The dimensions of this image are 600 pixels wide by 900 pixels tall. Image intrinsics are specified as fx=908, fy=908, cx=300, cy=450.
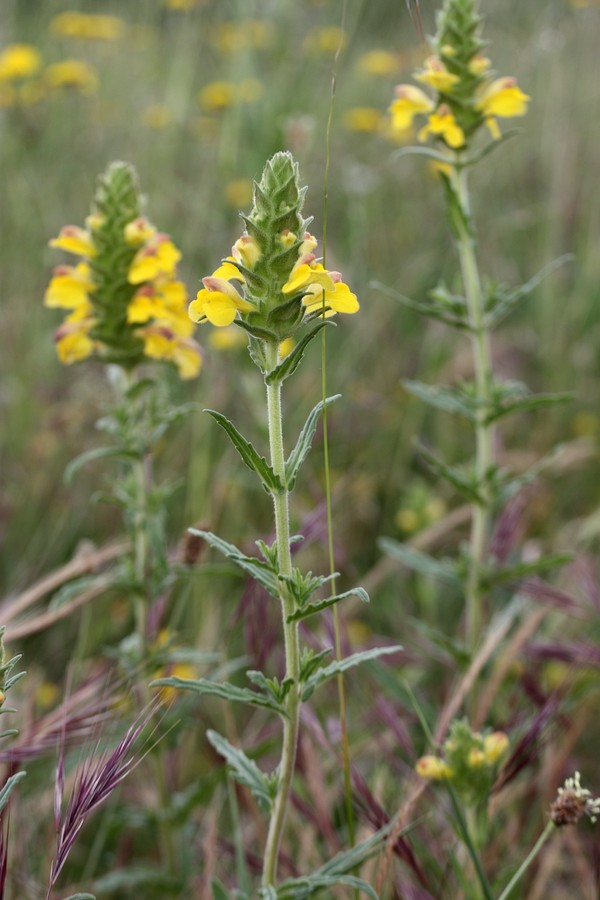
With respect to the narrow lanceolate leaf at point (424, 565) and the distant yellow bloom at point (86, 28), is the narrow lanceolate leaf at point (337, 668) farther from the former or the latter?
the distant yellow bloom at point (86, 28)

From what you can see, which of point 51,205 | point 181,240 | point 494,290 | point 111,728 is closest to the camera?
point 111,728

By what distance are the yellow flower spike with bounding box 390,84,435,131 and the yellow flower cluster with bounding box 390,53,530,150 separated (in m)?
0.03

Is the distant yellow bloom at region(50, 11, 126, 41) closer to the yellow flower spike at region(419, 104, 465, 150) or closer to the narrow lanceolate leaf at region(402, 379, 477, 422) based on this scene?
the yellow flower spike at region(419, 104, 465, 150)

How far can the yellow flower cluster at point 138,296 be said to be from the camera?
1765 millimetres

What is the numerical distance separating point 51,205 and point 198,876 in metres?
3.29

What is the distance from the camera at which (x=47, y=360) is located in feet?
11.5

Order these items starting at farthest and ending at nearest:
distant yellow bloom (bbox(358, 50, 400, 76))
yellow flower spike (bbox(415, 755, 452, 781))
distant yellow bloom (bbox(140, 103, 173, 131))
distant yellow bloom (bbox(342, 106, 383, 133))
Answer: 1. distant yellow bloom (bbox(358, 50, 400, 76))
2. distant yellow bloom (bbox(342, 106, 383, 133))
3. distant yellow bloom (bbox(140, 103, 173, 131))
4. yellow flower spike (bbox(415, 755, 452, 781))

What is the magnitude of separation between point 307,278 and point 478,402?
82 cm

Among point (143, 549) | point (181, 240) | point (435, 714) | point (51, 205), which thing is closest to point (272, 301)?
point (143, 549)

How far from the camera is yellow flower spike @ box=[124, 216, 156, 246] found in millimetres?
1770

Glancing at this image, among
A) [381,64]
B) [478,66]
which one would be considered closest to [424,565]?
[478,66]

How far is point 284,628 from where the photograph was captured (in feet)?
3.94

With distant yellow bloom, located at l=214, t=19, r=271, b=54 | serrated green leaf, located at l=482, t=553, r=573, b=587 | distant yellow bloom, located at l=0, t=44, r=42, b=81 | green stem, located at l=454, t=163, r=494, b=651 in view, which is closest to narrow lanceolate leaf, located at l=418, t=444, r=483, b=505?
green stem, located at l=454, t=163, r=494, b=651

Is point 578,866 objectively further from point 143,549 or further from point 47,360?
point 47,360
